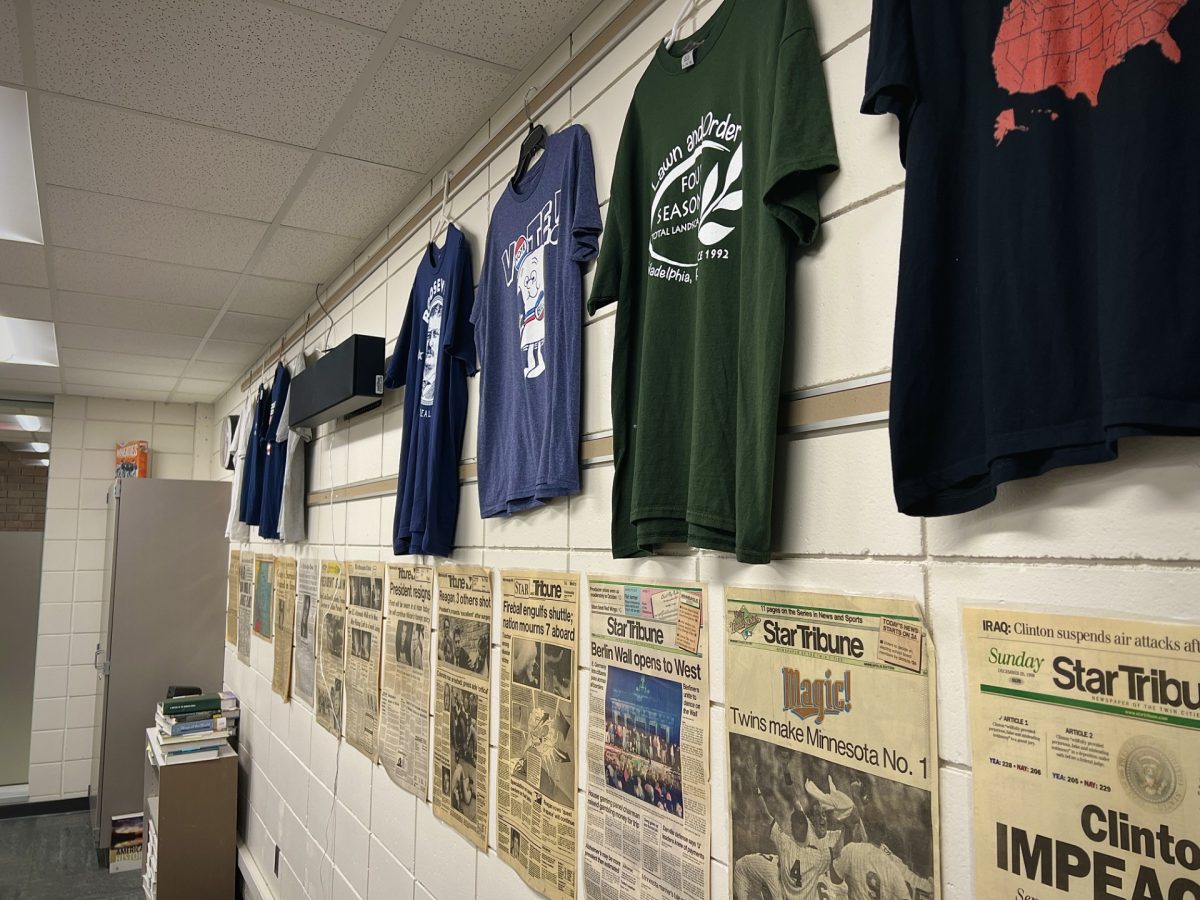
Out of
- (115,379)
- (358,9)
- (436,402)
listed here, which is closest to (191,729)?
(115,379)

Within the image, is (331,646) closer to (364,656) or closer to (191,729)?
(364,656)

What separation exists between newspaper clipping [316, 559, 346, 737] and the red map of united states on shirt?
Answer: 2616mm

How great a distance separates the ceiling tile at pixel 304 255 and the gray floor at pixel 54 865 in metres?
3.31

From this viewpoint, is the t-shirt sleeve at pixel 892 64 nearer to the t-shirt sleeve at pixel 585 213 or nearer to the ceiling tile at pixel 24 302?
the t-shirt sleeve at pixel 585 213

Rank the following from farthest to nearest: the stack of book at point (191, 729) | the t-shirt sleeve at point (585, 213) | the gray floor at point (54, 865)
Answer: the gray floor at point (54, 865)
the stack of book at point (191, 729)
the t-shirt sleeve at point (585, 213)

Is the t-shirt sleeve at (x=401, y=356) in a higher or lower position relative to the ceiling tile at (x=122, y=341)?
lower

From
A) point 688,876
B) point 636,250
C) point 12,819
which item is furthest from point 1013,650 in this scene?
point 12,819

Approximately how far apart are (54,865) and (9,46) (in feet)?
15.1

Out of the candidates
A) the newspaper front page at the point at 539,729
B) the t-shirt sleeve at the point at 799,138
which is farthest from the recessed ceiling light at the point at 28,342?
the t-shirt sleeve at the point at 799,138

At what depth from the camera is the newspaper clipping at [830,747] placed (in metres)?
0.90

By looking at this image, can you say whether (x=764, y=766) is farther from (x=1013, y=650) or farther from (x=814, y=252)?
(x=814, y=252)

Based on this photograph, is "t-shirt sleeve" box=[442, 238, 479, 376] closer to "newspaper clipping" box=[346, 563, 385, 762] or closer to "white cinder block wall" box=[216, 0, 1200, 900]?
"white cinder block wall" box=[216, 0, 1200, 900]

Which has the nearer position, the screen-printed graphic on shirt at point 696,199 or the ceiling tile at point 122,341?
the screen-printed graphic on shirt at point 696,199

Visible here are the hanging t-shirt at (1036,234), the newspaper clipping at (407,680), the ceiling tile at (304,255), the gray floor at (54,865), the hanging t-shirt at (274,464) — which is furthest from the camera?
Answer: the gray floor at (54,865)
